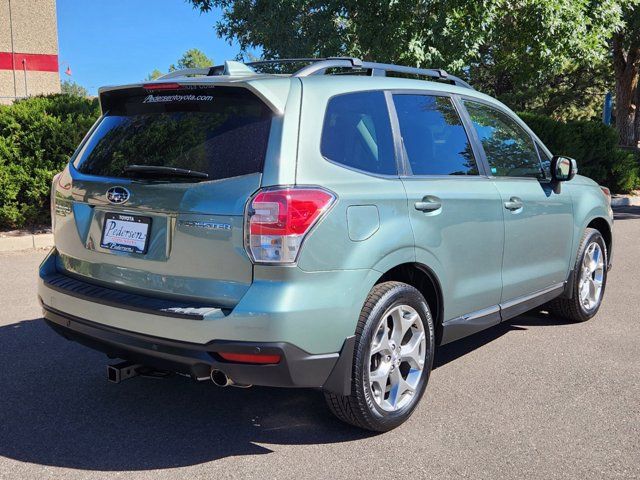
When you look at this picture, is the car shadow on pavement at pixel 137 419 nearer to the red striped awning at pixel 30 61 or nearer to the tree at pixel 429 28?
the tree at pixel 429 28

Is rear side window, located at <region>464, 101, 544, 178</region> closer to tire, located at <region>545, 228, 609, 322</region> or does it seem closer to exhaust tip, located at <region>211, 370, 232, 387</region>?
tire, located at <region>545, 228, 609, 322</region>

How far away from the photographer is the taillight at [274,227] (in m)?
A: 2.91

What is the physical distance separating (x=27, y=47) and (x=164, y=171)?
58.7 feet

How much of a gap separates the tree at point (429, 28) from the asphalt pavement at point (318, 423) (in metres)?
8.41

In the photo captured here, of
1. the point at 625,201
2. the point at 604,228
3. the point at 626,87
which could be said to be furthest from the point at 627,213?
the point at 626,87

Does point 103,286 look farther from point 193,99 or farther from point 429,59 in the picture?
point 429,59

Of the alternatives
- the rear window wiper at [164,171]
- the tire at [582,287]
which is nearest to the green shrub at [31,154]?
the rear window wiper at [164,171]

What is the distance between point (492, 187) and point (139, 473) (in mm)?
2661

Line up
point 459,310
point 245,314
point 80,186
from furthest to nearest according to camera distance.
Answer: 1. point 459,310
2. point 80,186
3. point 245,314

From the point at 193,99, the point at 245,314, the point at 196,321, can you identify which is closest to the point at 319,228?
the point at 245,314

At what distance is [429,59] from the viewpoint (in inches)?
474

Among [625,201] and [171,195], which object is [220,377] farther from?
[625,201]

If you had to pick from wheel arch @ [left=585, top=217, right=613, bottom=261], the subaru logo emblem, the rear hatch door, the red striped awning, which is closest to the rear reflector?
the rear hatch door

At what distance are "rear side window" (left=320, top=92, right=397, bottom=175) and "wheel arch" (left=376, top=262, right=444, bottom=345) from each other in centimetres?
52
